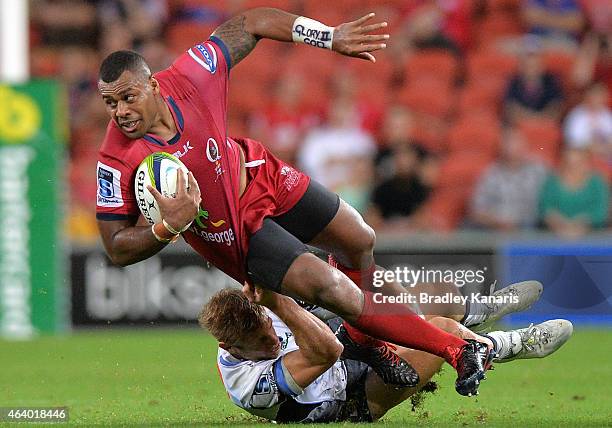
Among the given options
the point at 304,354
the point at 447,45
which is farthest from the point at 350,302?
the point at 447,45

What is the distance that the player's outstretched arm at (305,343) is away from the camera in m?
6.73

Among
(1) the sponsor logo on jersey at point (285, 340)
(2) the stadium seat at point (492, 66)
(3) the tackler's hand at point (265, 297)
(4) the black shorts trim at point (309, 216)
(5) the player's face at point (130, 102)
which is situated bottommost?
(1) the sponsor logo on jersey at point (285, 340)

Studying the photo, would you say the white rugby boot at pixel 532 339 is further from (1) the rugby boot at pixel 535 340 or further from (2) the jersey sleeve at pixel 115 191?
(2) the jersey sleeve at pixel 115 191

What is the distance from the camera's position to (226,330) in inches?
270

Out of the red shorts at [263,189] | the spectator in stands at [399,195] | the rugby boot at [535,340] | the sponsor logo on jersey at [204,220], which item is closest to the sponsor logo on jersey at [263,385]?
the red shorts at [263,189]

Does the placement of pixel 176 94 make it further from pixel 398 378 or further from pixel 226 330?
pixel 398 378

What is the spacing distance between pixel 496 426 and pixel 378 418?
2.40 feet

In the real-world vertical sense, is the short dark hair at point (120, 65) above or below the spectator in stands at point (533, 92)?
above

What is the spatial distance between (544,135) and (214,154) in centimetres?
783

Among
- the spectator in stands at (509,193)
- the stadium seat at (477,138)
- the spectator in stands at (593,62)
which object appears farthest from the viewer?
the spectator in stands at (593,62)

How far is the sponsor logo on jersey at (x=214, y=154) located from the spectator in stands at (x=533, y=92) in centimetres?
781

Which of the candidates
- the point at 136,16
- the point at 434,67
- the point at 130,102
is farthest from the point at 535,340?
the point at 136,16

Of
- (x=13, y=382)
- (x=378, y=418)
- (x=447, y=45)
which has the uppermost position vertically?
(x=447, y=45)

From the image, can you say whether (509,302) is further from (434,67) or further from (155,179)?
(434,67)
